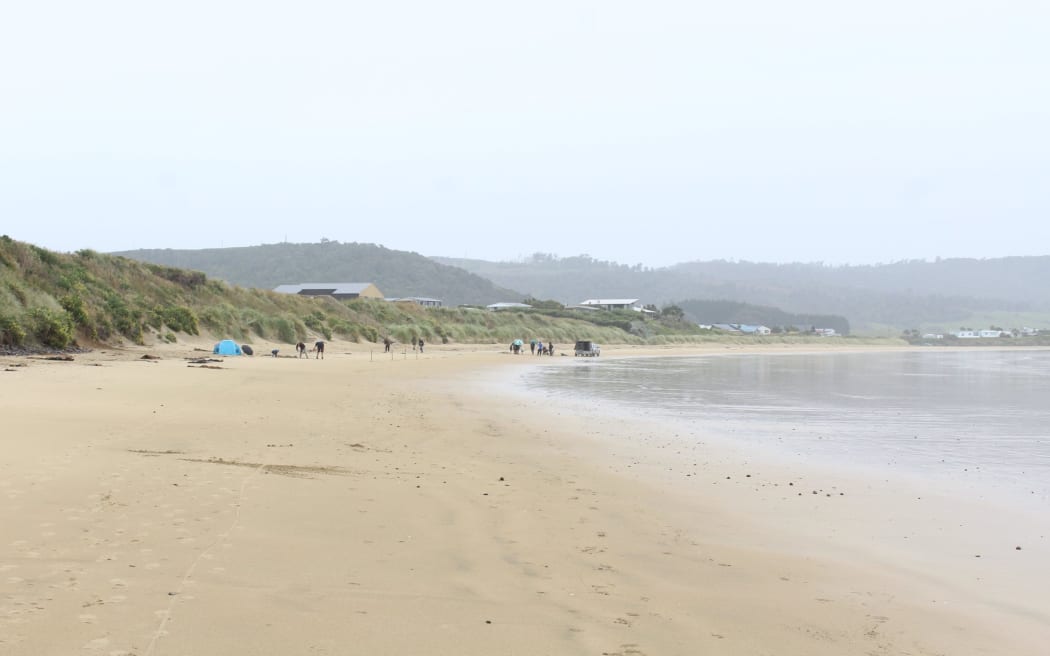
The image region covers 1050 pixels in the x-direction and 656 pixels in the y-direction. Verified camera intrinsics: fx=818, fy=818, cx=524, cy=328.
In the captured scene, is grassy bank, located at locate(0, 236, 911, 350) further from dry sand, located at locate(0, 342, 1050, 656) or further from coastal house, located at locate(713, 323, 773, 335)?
coastal house, located at locate(713, 323, 773, 335)

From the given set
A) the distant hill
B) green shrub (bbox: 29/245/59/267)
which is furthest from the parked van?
the distant hill

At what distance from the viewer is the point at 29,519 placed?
545 centimetres

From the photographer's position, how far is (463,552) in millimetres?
5500

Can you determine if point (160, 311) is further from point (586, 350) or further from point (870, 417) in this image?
point (586, 350)

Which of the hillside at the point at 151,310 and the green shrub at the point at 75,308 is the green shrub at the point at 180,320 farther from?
the green shrub at the point at 75,308

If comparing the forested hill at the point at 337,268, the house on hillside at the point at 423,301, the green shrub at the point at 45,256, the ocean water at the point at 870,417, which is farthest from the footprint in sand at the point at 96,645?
the forested hill at the point at 337,268

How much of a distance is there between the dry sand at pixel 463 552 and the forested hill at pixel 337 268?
142115 millimetres

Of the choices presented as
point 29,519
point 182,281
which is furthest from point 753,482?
point 182,281

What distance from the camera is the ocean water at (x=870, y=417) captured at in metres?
10.4

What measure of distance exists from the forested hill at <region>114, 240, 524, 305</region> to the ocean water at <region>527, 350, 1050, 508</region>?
4956 inches

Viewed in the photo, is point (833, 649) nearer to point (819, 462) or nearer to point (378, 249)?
point (819, 462)

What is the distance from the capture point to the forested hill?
505ft

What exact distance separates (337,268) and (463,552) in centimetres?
15719

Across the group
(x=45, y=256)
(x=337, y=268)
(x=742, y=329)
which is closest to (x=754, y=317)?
(x=742, y=329)
